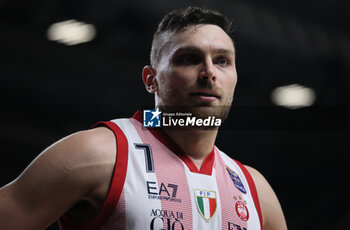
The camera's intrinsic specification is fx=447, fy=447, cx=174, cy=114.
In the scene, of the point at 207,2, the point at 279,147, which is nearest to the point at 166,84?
the point at 207,2

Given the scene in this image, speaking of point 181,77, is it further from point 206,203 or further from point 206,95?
point 206,203

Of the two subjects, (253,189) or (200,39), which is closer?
(200,39)

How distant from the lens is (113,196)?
148 cm

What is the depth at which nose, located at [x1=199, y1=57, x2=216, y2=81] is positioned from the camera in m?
1.71

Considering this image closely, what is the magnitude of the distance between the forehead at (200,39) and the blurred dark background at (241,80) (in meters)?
2.61

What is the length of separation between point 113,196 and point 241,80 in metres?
4.75

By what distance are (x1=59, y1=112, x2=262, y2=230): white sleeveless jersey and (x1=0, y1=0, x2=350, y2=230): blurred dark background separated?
2.67 meters

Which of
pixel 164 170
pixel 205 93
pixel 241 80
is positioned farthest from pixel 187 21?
pixel 241 80

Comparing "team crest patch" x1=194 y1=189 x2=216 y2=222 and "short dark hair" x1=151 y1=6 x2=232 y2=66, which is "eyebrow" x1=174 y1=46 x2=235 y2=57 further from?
"team crest patch" x1=194 y1=189 x2=216 y2=222

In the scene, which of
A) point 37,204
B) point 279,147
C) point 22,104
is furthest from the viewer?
point 279,147

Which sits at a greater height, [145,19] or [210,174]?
[145,19]

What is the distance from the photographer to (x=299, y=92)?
6547 millimetres

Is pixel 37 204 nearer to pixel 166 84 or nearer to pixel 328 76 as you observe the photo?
pixel 166 84

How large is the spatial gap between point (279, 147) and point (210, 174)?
18.4ft
